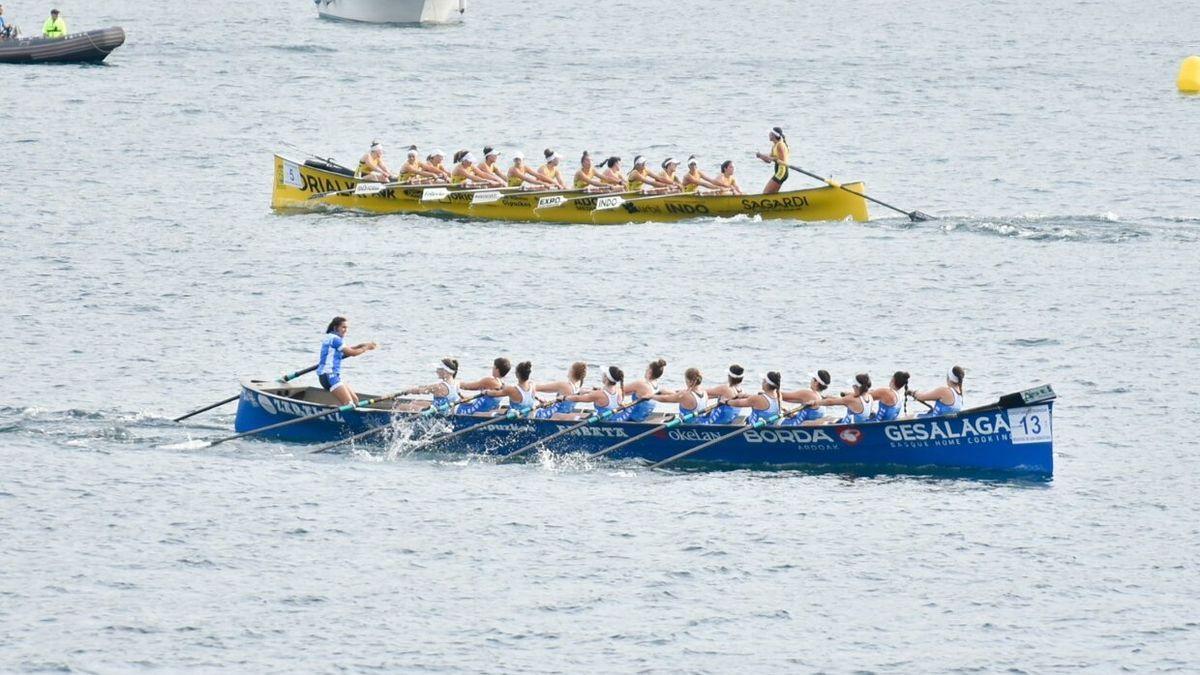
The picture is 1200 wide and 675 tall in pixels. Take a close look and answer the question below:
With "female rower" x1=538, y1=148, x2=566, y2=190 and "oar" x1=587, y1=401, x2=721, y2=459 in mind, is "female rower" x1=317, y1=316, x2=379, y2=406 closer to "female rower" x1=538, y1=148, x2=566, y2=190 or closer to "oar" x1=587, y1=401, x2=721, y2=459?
"oar" x1=587, y1=401, x2=721, y2=459

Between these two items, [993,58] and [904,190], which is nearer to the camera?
[904,190]

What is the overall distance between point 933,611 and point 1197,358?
1476 centimetres

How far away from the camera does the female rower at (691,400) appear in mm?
31156

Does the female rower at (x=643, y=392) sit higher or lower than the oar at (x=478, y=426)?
higher

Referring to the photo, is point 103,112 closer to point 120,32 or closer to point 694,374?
point 120,32

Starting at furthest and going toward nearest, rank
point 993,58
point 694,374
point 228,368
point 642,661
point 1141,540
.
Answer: point 993,58 → point 228,368 → point 694,374 → point 1141,540 → point 642,661

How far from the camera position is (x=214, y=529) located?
29.4m

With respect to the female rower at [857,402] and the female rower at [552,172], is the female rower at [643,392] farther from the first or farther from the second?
the female rower at [552,172]

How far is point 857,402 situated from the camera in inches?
1205

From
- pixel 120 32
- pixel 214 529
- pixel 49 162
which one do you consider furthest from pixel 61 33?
pixel 214 529

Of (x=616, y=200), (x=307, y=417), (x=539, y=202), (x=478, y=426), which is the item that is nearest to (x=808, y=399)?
(x=478, y=426)

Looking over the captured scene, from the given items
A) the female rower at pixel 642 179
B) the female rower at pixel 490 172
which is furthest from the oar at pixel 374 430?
the female rower at pixel 490 172

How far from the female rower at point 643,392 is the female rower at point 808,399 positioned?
2.13m

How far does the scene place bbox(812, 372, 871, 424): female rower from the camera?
100ft
